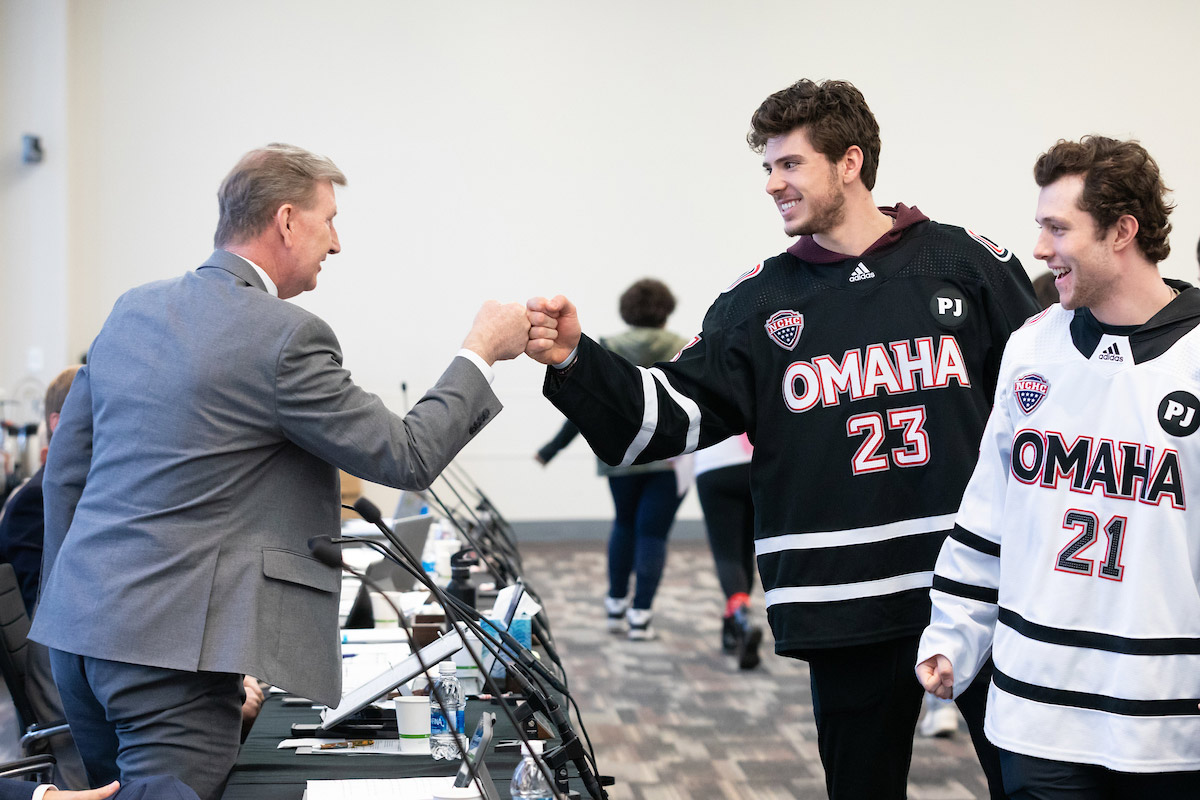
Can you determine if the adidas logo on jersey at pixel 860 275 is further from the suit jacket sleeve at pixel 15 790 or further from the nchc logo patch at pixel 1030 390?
the suit jacket sleeve at pixel 15 790

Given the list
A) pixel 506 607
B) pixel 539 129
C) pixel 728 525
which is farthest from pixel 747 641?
pixel 539 129

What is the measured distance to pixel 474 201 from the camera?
8.33 meters

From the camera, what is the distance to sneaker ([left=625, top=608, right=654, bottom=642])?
17.6ft

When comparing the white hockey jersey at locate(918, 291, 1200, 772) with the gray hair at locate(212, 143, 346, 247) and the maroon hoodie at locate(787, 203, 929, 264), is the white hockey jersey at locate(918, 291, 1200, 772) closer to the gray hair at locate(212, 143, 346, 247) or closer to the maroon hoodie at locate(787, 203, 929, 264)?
the maroon hoodie at locate(787, 203, 929, 264)

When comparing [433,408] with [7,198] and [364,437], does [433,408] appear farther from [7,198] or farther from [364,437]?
[7,198]

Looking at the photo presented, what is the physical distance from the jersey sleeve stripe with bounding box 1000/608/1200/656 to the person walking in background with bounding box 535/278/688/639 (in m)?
3.48

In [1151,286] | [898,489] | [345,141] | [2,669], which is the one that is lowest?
[2,669]

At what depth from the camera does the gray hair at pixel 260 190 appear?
5.74 ft

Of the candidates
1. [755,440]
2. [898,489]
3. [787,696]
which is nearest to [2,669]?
[755,440]

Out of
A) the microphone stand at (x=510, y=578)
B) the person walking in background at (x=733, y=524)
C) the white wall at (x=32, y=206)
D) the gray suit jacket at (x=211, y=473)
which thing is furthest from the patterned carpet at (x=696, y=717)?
the white wall at (x=32, y=206)

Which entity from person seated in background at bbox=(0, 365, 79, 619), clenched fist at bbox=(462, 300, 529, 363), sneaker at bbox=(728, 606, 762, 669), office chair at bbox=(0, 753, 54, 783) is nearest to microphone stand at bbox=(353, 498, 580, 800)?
clenched fist at bbox=(462, 300, 529, 363)

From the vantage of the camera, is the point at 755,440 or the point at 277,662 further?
the point at 755,440

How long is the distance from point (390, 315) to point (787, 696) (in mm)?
4836

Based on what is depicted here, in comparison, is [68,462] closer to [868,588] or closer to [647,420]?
[647,420]
